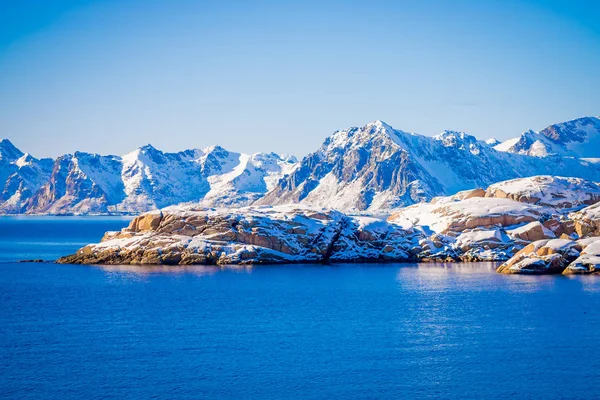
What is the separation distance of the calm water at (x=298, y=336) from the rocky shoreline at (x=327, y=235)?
1818cm

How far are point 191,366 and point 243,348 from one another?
272 inches

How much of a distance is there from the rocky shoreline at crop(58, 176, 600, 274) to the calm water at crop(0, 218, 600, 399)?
18179 millimetres

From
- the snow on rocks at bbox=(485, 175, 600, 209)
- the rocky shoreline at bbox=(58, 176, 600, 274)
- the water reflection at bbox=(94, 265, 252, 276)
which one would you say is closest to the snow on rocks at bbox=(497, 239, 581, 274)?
the rocky shoreline at bbox=(58, 176, 600, 274)

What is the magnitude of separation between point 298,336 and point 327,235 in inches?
2587

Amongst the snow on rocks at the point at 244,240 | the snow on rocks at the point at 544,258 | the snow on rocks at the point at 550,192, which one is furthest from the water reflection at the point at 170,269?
the snow on rocks at the point at 550,192

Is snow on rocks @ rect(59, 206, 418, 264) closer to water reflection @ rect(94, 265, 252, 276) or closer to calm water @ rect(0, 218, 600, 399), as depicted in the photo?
water reflection @ rect(94, 265, 252, 276)

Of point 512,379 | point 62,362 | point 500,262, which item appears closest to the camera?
point 512,379

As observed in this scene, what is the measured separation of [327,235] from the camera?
13750 cm

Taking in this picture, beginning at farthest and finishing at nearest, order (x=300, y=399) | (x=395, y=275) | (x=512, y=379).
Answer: (x=395, y=275)
(x=512, y=379)
(x=300, y=399)

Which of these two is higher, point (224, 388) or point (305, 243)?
point (305, 243)

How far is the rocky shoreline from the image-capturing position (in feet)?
433

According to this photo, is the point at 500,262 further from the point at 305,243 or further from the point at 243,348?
the point at 243,348

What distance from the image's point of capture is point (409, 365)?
201 feet

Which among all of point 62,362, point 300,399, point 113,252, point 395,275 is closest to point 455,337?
point 300,399
